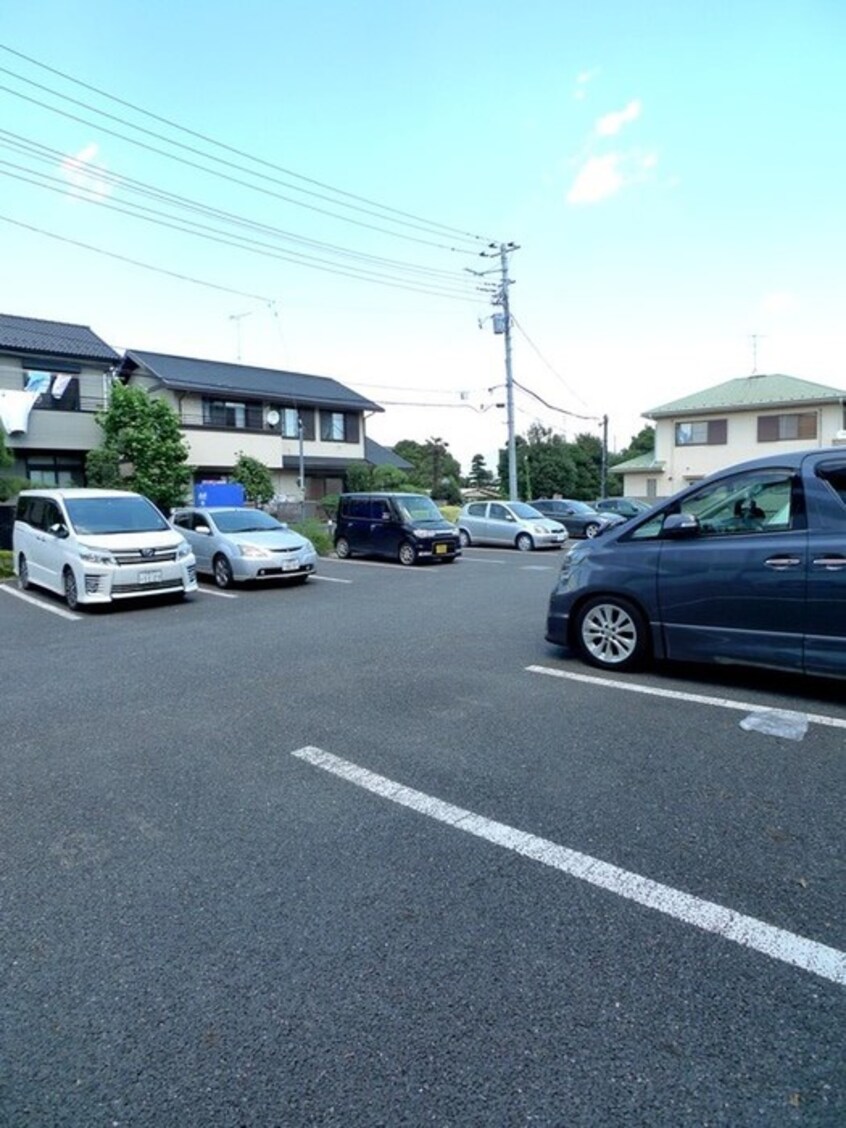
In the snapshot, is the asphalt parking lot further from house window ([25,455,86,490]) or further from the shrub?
house window ([25,455,86,490])

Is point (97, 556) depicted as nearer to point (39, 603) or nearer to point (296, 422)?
point (39, 603)

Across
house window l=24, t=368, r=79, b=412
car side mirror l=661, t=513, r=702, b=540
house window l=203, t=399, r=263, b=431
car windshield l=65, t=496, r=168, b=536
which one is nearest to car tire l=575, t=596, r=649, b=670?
car side mirror l=661, t=513, r=702, b=540

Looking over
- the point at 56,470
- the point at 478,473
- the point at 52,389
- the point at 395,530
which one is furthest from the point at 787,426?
the point at 478,473

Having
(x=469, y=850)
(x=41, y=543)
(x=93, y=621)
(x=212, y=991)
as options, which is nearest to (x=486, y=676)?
(x=469, y=850)

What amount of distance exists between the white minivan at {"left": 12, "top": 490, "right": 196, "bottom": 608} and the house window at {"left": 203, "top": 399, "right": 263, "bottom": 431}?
16.2 m

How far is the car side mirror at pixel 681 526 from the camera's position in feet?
16.9

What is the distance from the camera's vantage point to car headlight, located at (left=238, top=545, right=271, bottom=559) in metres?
11.1

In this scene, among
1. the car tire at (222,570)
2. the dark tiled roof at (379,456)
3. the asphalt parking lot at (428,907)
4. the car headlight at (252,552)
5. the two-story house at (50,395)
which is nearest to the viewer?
the asphalt parking lot at (428,907)

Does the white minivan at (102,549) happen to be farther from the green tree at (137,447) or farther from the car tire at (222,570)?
the green tree at (137,447)

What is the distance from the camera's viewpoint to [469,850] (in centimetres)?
296

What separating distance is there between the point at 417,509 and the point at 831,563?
1157 cm

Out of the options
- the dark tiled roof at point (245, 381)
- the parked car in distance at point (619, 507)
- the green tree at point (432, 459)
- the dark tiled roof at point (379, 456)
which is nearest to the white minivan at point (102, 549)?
the dark tiled roof at point (245, 381)

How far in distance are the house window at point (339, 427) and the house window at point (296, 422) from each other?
2.01 ft

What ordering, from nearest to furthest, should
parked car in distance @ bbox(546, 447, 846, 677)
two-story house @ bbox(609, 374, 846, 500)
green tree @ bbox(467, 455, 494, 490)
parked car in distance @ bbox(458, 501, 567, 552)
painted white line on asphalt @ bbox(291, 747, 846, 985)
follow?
painted white line on asphalt @ bbox(291, 747, 846, 985)
parked car in distance @ bbox(546, 447, 846, 677)
parked car in distance @ bbox(458, 501, 567, 552)
two-story house @ bbox(609, 374, 846, 500)
green tree @ bbox(467, 455, 494, 490)
